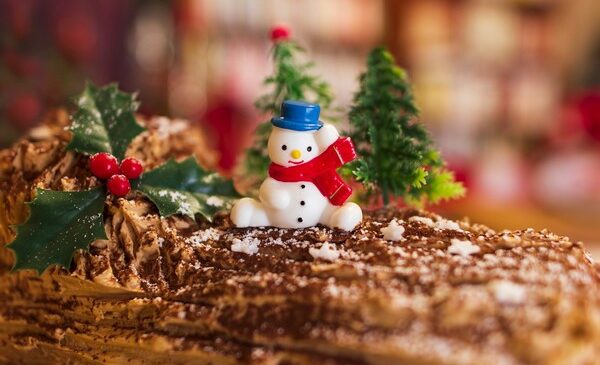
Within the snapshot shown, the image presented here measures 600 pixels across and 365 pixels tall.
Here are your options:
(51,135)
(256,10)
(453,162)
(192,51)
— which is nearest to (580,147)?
(453,162)

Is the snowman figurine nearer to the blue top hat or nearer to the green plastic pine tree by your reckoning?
the blue top hat

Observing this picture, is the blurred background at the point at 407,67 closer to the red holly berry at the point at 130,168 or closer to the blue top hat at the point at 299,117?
the red holly berry at the point at 130,168

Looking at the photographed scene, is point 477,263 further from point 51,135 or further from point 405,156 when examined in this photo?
point 51,135

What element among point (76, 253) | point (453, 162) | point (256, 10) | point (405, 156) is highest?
point (256, 10)

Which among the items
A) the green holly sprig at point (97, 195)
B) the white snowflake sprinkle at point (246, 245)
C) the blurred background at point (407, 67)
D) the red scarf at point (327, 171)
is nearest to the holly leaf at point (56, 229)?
the green holly sprig at point (97, 195)

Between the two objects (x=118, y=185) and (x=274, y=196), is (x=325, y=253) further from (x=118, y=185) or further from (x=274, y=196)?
(x=118, y=185)

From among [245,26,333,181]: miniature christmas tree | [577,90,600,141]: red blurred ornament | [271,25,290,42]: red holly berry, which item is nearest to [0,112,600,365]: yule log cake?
[245,26,333,181]: miniature christmas tree
